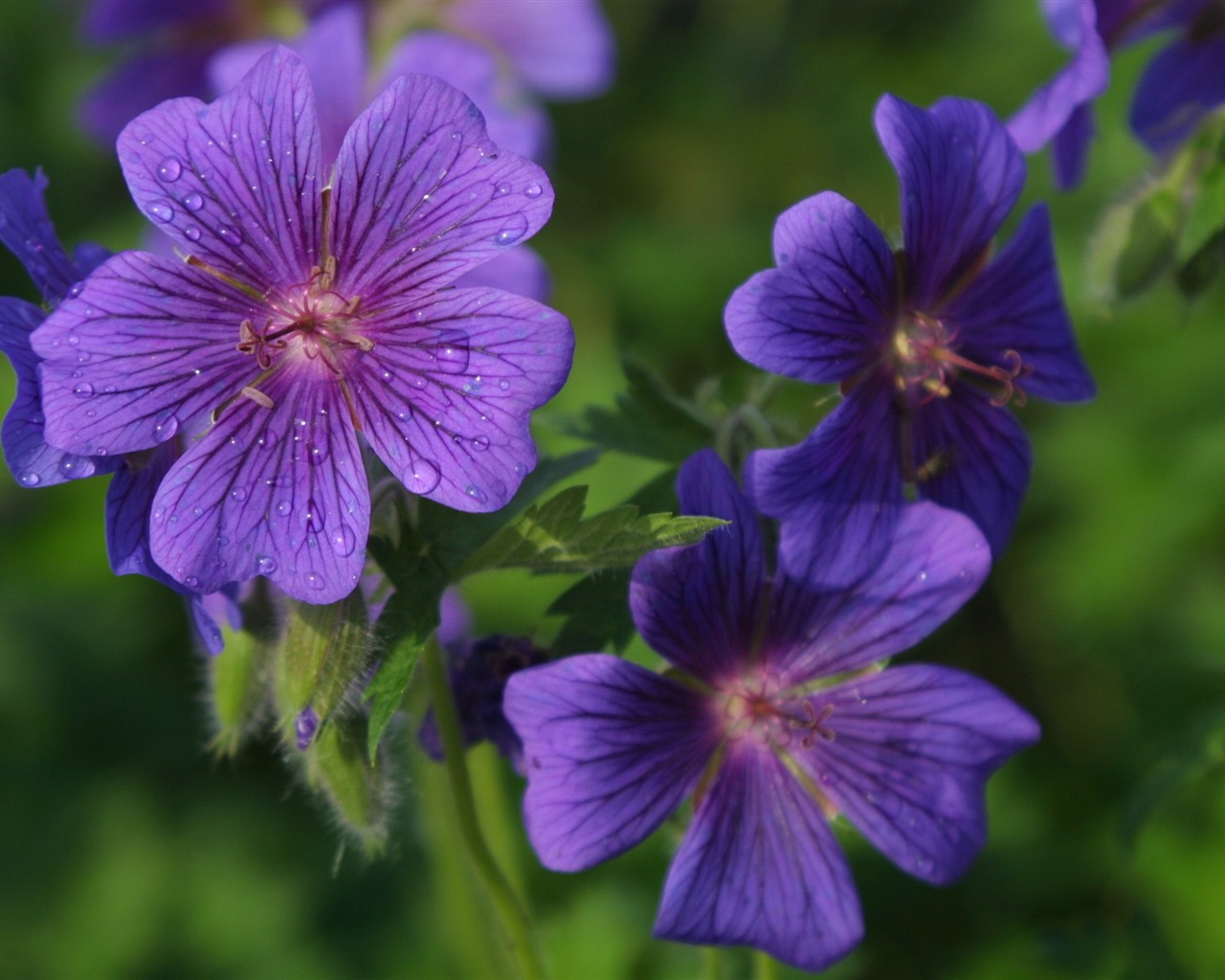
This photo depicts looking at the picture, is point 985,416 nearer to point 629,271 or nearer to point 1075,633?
point 1075,633

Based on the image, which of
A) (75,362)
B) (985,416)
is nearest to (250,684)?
(75,362)

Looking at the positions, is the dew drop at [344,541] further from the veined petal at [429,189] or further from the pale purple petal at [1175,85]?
the pale purple petal at [1175,85]

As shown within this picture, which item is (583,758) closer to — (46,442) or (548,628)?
(46,442)

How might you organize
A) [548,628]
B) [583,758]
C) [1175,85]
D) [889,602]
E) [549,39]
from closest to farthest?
Result: [583,758]
[889,602]
[1175,85]
[548,628]
[549,39]

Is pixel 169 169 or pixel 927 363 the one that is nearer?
pixel 169 169

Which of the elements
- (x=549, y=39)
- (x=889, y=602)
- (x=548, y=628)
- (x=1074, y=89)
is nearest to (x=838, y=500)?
(x=889, y=602)
